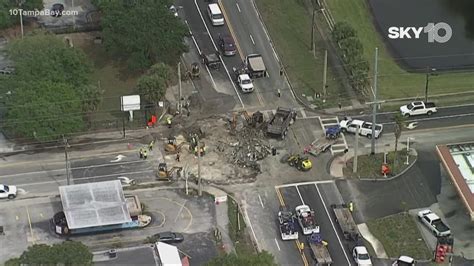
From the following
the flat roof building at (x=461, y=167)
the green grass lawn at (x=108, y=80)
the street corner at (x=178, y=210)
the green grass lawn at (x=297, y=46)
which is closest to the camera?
the flat roof building at (x=461, y=167)

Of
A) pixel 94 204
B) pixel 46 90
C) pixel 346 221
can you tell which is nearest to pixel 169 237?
pixel 94 204

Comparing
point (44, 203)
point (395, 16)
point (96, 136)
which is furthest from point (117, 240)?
point (395, 16)

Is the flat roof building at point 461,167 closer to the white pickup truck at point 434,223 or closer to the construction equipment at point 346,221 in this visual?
the white pickup truck at point 434,223

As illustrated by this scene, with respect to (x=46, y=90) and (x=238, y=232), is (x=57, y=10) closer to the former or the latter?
(x=46, y=90)

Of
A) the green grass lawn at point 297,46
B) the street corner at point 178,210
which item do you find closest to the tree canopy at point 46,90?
the street corner at point 178,210

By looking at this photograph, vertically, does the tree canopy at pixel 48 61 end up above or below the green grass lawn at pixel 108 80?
above
